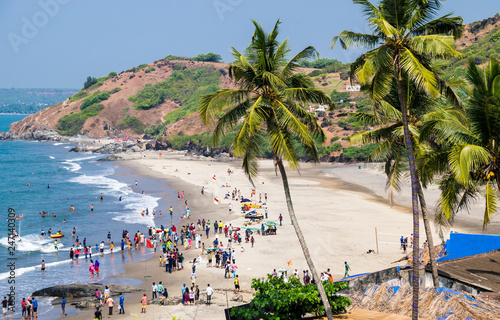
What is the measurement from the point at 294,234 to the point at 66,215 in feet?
80.0

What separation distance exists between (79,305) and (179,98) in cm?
17721

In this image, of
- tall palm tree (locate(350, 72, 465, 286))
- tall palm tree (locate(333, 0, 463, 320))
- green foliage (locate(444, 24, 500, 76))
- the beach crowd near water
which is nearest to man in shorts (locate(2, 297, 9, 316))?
the beach crowd near water

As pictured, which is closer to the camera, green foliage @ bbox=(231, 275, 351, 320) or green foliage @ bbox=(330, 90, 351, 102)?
green foliage @ bbox=(231, 275, 351, 320)

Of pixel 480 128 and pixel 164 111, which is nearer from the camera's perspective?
pixel 480 128

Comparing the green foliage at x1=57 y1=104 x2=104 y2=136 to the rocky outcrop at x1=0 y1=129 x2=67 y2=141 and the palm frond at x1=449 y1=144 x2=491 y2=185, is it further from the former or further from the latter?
the palm frond at x1=449 y1=144 x2=491 y2=185

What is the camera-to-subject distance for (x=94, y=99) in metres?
193

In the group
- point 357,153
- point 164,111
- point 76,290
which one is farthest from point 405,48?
point 164,111

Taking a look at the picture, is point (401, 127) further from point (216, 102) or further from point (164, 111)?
point (164, 111)

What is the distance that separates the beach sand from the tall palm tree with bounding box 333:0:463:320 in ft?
41.3

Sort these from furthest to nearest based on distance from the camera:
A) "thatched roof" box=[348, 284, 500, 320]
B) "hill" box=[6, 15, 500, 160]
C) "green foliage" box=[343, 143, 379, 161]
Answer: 1. "hill" box=[6, 15, 500, 160]
2. "green foliage" box=[343, 143, 379, 161]
3. "thatched roof" box=[348, 284, 500, 320]

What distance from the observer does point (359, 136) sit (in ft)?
53.1

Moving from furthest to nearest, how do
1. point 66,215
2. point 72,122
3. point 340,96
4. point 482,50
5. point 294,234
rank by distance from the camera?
point 72,122
point 482,50
point 340,96
point 66,215
point 294,234

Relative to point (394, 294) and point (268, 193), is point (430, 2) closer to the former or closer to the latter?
point (394, 294)

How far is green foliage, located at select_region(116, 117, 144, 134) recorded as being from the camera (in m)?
174
